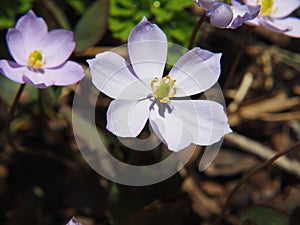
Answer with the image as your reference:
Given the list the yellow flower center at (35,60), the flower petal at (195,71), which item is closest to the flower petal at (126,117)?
the flower petal at (195,71)

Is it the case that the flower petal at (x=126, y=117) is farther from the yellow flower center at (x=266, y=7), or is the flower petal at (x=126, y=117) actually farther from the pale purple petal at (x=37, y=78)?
the yellow flower center at (x=266, y=7)

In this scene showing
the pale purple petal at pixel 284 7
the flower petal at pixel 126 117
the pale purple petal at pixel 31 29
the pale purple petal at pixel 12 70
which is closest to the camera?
the flower petal at pixel 126 117

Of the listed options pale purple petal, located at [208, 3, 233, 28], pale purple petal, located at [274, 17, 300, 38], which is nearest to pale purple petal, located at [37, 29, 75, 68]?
pale purple petal, located at [208, 3, 233, 28]

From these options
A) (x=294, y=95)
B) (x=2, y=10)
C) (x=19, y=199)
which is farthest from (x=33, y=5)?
(x=294, y=95)

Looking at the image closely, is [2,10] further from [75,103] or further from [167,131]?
[167,131]

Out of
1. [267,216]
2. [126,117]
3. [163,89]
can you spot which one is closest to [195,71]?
[163,89]
